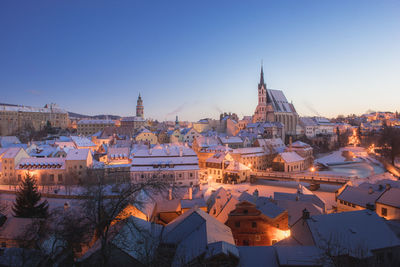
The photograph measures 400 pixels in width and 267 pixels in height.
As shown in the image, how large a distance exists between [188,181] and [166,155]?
6.08 metres

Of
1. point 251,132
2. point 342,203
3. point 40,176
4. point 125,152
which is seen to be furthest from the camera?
point 251,132

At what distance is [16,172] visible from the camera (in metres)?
40.3

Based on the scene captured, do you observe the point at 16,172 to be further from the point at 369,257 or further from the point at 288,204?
the point at 369,257

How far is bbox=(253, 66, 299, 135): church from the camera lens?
8569 centimetres

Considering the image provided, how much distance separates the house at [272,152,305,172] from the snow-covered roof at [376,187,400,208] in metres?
27.6

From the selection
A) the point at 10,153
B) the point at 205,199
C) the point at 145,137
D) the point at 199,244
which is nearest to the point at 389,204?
the point at 199,244

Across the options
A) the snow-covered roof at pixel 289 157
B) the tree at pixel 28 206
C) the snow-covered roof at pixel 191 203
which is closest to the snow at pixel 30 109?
the tree at pixel 28 206

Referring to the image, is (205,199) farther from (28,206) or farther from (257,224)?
(28,206)

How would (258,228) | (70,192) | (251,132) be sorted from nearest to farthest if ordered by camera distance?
(258,228), (70,192), (251,132)

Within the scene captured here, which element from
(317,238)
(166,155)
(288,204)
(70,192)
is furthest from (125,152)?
(317,238)

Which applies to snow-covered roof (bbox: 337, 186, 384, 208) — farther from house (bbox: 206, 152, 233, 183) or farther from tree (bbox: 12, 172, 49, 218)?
tree (bbox: 12, 172, 49, 218)

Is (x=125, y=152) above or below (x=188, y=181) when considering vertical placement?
above

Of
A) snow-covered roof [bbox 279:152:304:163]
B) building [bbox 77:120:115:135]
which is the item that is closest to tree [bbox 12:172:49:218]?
snow-covered roof [bbox 279:152:304:163]

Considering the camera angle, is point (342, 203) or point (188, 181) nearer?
point (342, 203)
